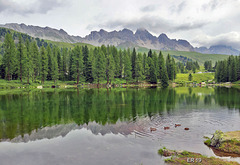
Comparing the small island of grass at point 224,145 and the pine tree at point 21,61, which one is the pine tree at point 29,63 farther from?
the small island of grass at point 224,145

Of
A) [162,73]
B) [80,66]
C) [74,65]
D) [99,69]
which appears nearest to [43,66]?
[74,65]

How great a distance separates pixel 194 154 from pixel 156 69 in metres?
124

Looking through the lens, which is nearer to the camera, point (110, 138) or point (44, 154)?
point (44, 154)

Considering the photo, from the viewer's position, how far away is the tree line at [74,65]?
10050 cm

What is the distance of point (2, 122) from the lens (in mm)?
28594

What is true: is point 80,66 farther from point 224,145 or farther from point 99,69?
point 224,145

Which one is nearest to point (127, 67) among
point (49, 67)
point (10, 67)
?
point (49, 67)

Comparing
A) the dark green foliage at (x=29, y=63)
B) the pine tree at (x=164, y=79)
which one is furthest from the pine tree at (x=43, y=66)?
the pine tree at (x=164, y=79)

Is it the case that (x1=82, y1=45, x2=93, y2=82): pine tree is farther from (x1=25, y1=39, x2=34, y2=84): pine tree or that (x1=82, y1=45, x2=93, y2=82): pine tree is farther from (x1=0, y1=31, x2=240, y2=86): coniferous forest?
(x1=25, y1=39, x2=34, y2=84): pine tree

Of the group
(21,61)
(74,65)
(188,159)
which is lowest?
(188,159)

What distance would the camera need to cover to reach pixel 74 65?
4601 inches

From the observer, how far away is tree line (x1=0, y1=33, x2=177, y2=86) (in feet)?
330

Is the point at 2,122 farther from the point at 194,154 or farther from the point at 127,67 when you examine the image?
the point at 127,67

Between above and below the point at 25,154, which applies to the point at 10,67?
above
